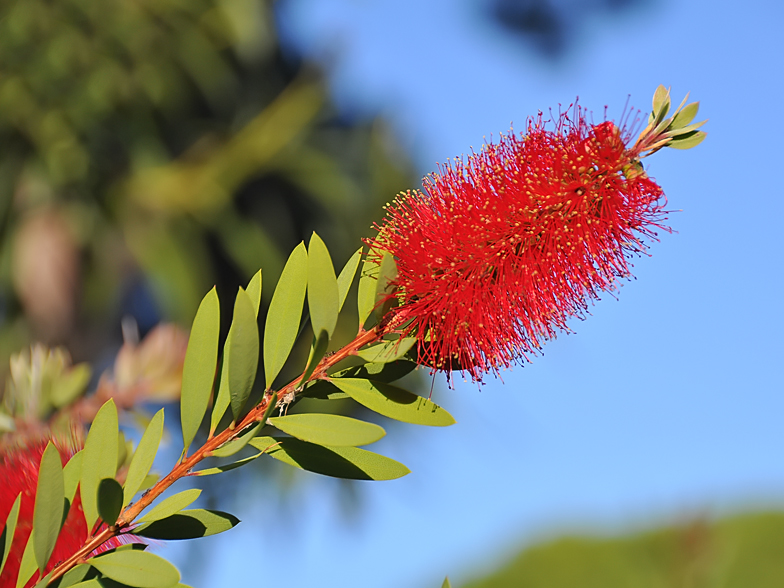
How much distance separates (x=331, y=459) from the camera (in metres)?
0.31

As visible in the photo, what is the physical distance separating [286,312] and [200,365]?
0.04m

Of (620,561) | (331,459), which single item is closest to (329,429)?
(331,459)

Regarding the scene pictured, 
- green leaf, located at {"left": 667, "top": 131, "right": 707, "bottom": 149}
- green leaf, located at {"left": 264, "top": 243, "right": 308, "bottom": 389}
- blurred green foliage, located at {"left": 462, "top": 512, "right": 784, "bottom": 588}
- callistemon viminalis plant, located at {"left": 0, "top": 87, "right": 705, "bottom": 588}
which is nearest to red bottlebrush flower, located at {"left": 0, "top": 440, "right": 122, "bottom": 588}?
callistemon viminalis plant, located at {"left": 0, "top": 87, "right": 705, "bottom": 588}

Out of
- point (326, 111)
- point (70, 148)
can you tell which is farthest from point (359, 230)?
point (70, 148)

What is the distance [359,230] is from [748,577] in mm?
2020

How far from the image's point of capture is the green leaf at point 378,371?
1.11 feet

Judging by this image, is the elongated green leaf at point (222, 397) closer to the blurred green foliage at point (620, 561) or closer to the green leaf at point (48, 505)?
the green leaf at point (48, 505)

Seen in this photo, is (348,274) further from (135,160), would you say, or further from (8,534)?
(135,160)

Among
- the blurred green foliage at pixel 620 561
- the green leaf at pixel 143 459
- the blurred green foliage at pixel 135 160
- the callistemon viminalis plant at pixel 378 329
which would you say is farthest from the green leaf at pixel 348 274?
the blurred green foliage at pixel 135 160

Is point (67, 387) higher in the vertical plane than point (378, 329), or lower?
higher

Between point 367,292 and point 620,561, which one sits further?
point 620,561

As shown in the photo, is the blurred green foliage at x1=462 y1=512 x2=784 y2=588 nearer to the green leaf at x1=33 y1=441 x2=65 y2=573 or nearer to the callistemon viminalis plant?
the callistemon viminalis plant

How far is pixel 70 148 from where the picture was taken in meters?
2.64

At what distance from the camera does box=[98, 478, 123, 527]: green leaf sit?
0.87 feet
